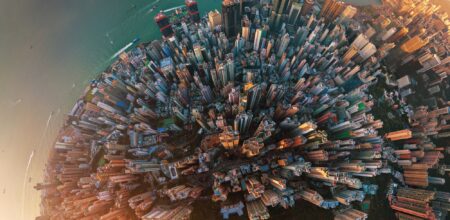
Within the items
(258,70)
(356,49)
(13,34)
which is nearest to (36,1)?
(13,34)

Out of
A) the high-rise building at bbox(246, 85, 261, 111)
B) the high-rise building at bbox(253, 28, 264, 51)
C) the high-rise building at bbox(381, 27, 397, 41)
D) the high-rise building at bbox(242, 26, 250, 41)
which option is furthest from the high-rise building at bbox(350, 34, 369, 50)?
the high-rise building at bbox(246, 85, 261, 111)

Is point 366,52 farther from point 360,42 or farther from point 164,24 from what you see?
point 164,24

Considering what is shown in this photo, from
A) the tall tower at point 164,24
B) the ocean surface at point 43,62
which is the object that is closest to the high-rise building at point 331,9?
the ocean surface at point 43,62

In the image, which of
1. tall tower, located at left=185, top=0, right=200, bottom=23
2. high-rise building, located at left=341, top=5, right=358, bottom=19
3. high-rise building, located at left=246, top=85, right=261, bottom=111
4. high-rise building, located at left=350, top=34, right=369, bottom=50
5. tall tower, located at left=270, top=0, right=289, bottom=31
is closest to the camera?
high-rise building, located at left=246, top=85, right=261, bottom=111

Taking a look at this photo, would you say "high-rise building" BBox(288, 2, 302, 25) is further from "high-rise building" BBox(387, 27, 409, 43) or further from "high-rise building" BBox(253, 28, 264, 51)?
"high-rise building" BBox(387, 27, 409, 43)

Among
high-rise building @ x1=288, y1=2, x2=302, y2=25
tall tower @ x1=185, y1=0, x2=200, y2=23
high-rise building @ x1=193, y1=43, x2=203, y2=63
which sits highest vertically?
tall tower @ x1=185, y1=0, x2=200, y2=23
